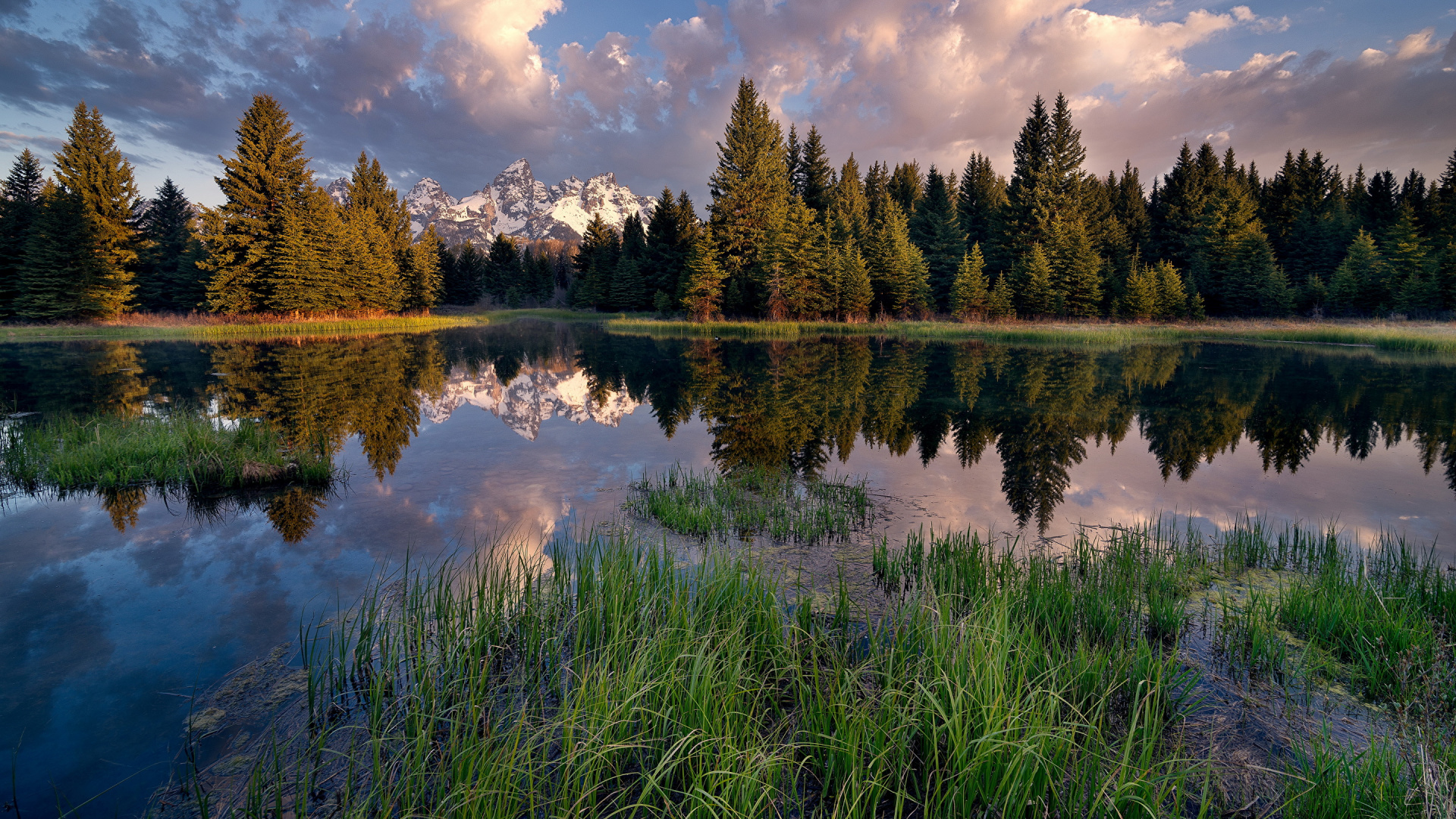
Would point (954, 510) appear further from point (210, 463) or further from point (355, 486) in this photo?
point (210, 463)

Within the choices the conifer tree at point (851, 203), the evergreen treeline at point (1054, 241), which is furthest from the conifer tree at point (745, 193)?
the conifer tree at point (851, 203)

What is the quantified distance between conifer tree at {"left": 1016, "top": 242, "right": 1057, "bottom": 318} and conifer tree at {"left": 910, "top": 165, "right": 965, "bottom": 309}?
6062mm

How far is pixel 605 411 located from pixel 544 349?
18.6m

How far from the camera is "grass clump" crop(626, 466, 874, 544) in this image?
638 centimetres

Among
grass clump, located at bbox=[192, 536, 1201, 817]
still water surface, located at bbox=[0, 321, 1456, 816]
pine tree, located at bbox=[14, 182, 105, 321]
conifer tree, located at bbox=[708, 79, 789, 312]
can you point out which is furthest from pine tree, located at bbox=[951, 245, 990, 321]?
pine tree, located at bbox=[14, 182, 105, 321]

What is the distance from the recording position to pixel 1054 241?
45.3m

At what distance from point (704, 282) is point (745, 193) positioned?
7.42m

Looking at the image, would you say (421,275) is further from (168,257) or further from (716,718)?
(716,718)

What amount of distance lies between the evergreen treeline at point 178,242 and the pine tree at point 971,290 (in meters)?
44.9

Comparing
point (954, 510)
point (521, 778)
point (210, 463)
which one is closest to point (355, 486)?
point (210, 463)

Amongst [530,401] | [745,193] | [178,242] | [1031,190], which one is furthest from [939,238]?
[178,242]

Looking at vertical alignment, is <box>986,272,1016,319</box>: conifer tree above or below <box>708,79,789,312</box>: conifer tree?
below

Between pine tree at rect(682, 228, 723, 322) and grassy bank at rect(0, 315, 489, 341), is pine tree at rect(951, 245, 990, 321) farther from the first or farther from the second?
grassy bank at rect(0, 315, 489, 341)

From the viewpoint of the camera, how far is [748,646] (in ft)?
11.4
